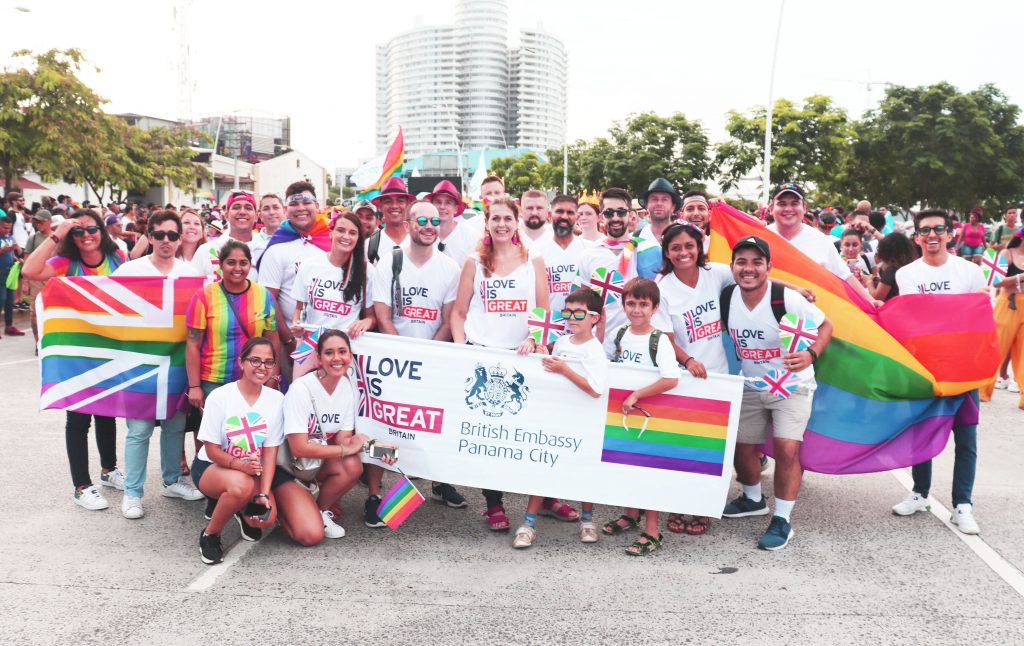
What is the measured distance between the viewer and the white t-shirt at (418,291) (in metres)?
5.32

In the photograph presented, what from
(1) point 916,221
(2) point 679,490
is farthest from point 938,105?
(2) point 679,490

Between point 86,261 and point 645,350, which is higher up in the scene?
point 86,261

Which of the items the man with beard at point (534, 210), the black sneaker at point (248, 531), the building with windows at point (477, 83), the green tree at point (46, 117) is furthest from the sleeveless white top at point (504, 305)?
the building with windows at point (477, 83)

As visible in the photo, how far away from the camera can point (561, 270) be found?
5836mm

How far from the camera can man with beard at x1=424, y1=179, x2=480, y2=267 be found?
6.41 m

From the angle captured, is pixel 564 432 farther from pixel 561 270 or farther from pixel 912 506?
pixel 912 506

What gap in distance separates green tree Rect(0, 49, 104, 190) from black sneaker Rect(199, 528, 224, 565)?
77.0 feet

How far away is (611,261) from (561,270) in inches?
15.6

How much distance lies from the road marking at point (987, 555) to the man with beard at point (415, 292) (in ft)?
11.5

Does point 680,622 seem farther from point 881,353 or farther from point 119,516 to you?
point 119,516

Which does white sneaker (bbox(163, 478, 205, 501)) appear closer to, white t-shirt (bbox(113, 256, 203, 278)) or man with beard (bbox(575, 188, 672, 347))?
white t-shirt (bbox(113, 256, 203, 278))

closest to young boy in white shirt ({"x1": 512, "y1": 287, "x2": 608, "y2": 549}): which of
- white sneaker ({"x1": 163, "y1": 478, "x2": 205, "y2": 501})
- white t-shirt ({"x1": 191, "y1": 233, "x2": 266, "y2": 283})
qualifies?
white sneaker ({"x1": 163, "y1": 478, "x2": 205, "y2": 501})

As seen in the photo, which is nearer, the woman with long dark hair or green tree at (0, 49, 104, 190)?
the woman with long dark hair

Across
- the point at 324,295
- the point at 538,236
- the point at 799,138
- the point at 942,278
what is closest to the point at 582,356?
the point at 324,295
